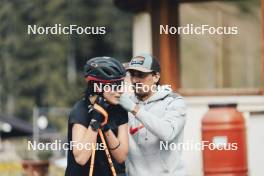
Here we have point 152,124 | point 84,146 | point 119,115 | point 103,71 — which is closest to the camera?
point 84,146

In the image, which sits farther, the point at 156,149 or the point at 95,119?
the point at 156,149

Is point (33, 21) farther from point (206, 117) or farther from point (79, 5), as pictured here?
point (206, 117)

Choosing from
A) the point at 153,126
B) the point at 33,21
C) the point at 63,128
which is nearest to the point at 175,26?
the point at 153,126

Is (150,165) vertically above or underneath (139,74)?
underneath

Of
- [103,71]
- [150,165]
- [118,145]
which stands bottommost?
[150,165]

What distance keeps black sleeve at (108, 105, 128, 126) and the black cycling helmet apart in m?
0.21

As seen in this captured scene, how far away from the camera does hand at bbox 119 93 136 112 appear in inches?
248

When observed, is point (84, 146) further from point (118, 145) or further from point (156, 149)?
point (156, 149)

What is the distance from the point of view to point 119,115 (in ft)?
20.7

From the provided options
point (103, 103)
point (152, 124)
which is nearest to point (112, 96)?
point (103, 103)

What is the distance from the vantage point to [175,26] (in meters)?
13.3

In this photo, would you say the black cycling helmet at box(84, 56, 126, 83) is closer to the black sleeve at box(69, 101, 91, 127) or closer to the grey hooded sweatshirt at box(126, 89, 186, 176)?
the black sleeve at box(69, 101, 91, 127)

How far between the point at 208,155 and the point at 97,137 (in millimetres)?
4943

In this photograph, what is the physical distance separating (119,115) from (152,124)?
27cm
